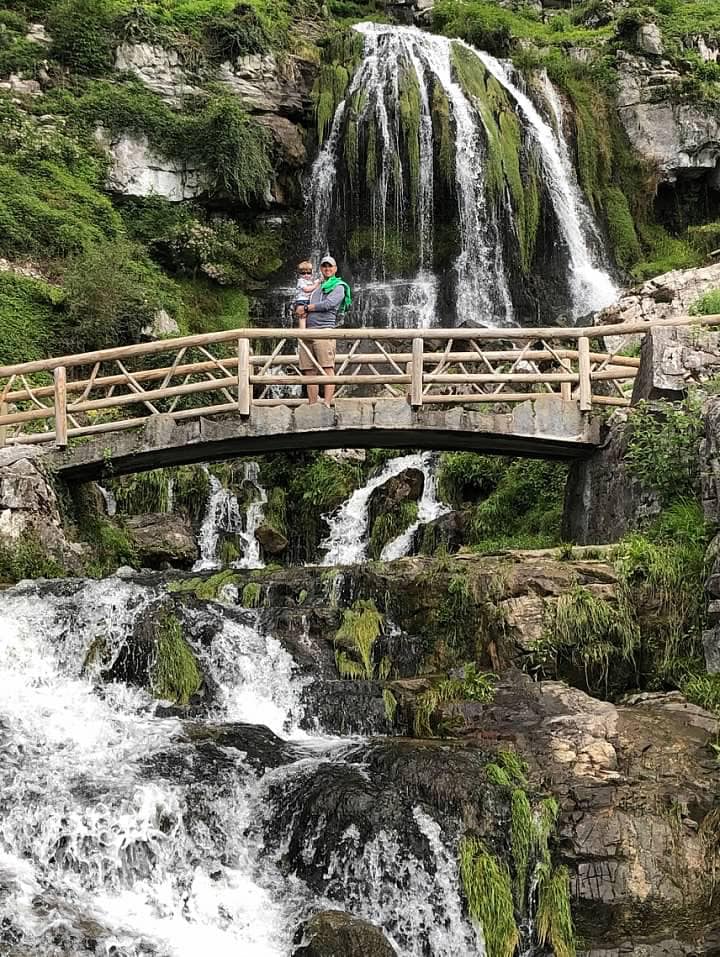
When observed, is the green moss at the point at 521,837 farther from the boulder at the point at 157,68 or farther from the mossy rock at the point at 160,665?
the boulder at the point at 157,68

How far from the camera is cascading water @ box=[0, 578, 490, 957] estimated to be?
320 inches

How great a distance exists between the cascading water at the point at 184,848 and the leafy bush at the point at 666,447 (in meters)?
5.24

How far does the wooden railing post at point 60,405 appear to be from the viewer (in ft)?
49.9

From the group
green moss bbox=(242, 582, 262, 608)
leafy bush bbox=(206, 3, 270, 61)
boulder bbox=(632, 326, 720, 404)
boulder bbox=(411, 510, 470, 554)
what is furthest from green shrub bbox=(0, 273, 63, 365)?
boulder bbox=(632, 326, 720, 404)

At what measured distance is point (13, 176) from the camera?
80.6 feet

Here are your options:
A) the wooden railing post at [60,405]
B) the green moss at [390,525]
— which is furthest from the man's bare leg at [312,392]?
the green moss at [390,525]

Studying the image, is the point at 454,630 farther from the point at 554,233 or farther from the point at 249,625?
the point at 554,233

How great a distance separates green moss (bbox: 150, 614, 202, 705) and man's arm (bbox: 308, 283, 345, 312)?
509 cm

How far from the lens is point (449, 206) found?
26.6 m

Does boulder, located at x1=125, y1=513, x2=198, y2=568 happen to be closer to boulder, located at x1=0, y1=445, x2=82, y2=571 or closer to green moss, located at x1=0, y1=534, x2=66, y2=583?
boulder, located at x1=0, y1=445, x2=82, y2=571

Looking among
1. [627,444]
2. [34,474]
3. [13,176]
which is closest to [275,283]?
[13,176]

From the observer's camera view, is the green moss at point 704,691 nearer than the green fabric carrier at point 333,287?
Yes

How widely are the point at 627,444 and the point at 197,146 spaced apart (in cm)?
1671

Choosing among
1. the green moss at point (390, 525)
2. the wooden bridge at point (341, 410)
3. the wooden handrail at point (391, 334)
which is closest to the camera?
the wooden handrail at point (391, 334)
